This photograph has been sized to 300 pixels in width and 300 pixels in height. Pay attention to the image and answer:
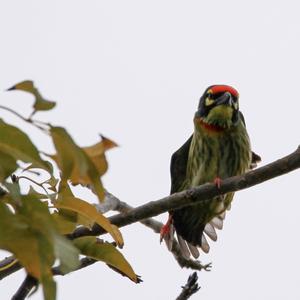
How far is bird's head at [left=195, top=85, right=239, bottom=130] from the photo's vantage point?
18.5 feet

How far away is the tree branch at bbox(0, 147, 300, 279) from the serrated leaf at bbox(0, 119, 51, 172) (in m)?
1.34

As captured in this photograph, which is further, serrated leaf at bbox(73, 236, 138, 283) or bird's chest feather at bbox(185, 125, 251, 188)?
bird's chest feather at bbox(185, 125, 251, 188)

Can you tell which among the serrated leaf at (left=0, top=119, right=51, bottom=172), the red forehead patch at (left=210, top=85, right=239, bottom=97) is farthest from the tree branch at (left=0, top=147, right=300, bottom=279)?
the red forehead patch at (left=210, top=85, right=239, bottom=97)

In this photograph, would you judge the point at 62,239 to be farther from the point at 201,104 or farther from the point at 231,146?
the point at 201,104

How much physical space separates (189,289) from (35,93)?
1159 mm

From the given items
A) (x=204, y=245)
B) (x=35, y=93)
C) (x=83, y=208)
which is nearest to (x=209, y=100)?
(x=204, y=245)

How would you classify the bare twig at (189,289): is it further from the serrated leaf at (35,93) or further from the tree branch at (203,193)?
the serrated leaf at (35,93)

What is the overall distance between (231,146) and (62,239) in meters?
4.68

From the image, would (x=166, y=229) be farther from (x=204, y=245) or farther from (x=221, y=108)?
(x=221, y=108)

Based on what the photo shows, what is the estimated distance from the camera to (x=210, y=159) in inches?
220

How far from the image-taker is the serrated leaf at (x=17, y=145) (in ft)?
3.69

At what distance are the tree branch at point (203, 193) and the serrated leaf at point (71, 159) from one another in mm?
1342

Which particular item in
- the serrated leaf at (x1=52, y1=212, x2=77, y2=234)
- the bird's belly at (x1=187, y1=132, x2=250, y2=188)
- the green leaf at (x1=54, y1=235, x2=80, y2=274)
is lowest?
the green leaf at (x1=54, y1=235, x2=80, y2=274)

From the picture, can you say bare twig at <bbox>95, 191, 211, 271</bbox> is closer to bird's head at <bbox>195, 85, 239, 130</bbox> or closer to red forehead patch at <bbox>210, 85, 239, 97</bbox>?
bird's head at <bbox>195, 85, 239, 130</bbox>
